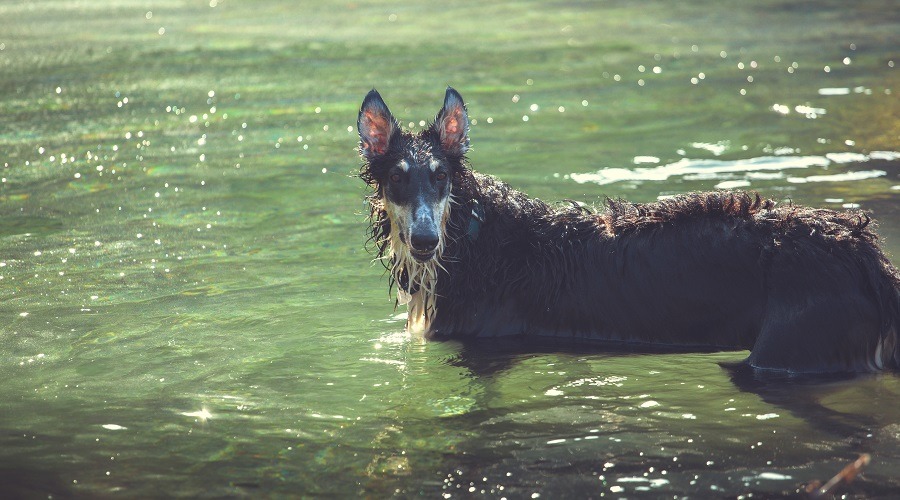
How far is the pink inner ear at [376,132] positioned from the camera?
8750 millimetres

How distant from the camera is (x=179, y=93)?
19.5 m

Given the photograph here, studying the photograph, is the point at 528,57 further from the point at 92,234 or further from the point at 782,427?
the point at 782,427

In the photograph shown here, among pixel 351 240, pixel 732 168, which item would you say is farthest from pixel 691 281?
pixel 732 168

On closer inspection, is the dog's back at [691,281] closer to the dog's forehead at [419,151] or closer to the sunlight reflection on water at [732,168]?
the dog's forehead at [419,151]

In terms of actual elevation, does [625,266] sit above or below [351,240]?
below

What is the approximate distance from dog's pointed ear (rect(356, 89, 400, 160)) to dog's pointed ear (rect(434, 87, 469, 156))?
0.36 meters

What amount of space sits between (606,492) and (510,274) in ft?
9.86

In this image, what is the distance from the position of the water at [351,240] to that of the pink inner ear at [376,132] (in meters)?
1.55

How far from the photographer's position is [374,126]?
880cm

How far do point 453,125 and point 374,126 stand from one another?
2.09 feet

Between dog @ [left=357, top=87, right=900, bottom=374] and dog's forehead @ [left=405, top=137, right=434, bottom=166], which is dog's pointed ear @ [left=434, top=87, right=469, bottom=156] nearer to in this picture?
dog @ [left=357, top=87, right=900, bottom=374]

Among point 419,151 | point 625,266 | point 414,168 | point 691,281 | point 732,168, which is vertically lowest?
point 691,281

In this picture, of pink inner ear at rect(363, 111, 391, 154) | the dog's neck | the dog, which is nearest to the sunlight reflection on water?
the dog

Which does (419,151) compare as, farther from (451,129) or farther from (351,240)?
(351,240)
